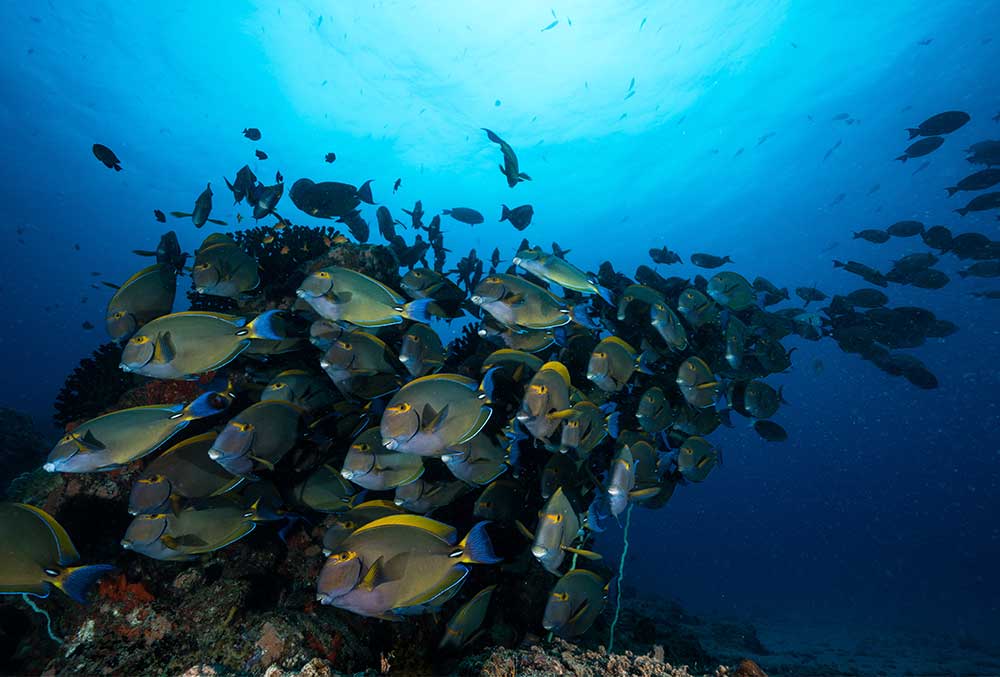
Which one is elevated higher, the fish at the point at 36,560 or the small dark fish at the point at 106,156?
the small dark fish at the point at 106,156

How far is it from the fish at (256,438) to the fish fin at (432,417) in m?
1.02

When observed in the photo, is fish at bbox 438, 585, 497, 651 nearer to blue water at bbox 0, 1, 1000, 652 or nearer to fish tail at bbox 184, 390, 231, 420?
fish tail at bbox 184, 390, 231, 420

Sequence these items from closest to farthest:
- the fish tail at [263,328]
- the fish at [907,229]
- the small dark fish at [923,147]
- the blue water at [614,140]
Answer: the fish tail at [263,328], the fish at [907,229], the small dark fish at [923,147], the blue water at [614,140]

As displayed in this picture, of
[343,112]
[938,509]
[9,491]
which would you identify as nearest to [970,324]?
[938,509]

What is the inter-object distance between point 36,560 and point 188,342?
123cm

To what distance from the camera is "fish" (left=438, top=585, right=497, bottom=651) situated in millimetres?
3000

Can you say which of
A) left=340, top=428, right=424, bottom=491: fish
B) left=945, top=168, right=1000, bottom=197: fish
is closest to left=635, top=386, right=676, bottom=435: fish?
left=340, top=428, right=424, bottom=491: fish

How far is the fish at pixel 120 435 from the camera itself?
7.48 ft

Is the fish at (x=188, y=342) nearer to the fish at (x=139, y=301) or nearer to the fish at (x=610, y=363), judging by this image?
the fish at (x=139, y=301)

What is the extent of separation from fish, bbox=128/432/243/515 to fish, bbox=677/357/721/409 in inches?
152

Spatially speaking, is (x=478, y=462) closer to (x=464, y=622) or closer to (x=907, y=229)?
(x=464, y=622)

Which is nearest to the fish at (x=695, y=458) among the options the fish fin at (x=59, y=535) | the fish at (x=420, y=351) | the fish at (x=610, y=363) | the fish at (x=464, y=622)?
the fish at (x=610, y=363)

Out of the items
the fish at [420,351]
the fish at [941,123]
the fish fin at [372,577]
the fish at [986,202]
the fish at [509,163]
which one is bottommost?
the fish fin at [372,577]

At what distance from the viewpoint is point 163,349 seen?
2469 mm
